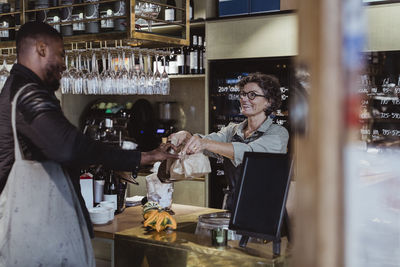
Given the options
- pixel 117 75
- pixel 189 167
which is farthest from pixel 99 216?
pixel 117 75

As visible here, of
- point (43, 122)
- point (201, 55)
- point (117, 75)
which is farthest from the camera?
point (201, 55)

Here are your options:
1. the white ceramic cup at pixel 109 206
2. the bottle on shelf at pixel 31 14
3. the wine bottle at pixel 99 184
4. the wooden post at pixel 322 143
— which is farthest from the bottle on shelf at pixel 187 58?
the wooden post at pixel 322 143

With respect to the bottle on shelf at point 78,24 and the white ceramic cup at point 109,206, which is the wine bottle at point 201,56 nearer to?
the bottle on shelf at point 78,24

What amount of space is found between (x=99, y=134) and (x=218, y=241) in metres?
3.21

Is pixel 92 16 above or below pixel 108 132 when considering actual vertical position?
above

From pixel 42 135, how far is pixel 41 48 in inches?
17.5

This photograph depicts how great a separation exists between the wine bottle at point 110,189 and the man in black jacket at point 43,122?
2.97 feet

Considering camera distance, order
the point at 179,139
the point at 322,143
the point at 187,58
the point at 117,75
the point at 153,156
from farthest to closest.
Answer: the point at 187,58 < the point at 117,75 < the point at 179,139 < the point at 153,156 < the point at 322,143

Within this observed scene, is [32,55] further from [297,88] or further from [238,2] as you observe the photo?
[238,2]

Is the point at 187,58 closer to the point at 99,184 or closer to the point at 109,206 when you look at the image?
the point at 99,184

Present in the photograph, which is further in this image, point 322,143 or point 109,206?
point 109,206

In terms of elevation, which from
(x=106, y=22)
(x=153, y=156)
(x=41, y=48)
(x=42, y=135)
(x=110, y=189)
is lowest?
(x=110, y=189)

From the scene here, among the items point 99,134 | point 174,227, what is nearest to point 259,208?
point 174,227

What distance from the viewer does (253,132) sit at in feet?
10.2
